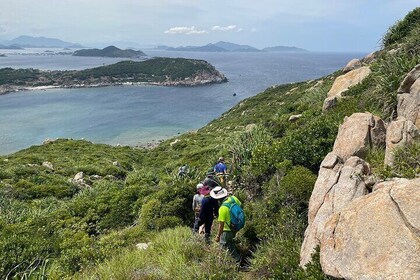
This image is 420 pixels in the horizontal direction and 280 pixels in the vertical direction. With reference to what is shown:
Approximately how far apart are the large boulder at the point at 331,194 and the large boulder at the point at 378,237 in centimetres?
61

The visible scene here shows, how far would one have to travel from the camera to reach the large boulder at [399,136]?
23.3ft

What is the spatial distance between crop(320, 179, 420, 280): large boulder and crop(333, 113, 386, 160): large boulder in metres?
2.54

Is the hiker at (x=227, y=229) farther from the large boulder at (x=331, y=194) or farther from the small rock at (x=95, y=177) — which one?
the small rock at (x=95, y=177)

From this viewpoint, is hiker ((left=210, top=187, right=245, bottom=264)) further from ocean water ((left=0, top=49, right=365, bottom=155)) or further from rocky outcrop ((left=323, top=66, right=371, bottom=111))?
ocean water ((left=0, top=49, right=365, bottom=155))

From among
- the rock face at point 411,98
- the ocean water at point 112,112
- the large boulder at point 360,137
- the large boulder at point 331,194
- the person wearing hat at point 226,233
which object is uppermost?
the rock face at point 411,98

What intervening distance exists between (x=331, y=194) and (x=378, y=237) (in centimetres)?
195

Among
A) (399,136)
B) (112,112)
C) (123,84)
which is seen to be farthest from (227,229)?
(123,84)

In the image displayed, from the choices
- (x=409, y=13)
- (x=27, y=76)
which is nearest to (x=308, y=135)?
(x=409, y=13)

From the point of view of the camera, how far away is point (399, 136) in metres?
7.39

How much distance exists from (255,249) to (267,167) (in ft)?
10.8

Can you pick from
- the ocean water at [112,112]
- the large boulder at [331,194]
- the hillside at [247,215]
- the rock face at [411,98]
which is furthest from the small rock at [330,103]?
A: the ocean water at [112,112]

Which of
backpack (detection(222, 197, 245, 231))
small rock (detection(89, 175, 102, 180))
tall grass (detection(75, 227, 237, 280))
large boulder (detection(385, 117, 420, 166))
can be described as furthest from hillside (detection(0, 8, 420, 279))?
small rock (detection(89, 175, 102, 180))

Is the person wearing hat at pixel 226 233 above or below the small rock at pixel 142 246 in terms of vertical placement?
above

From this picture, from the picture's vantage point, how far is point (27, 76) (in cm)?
14238
